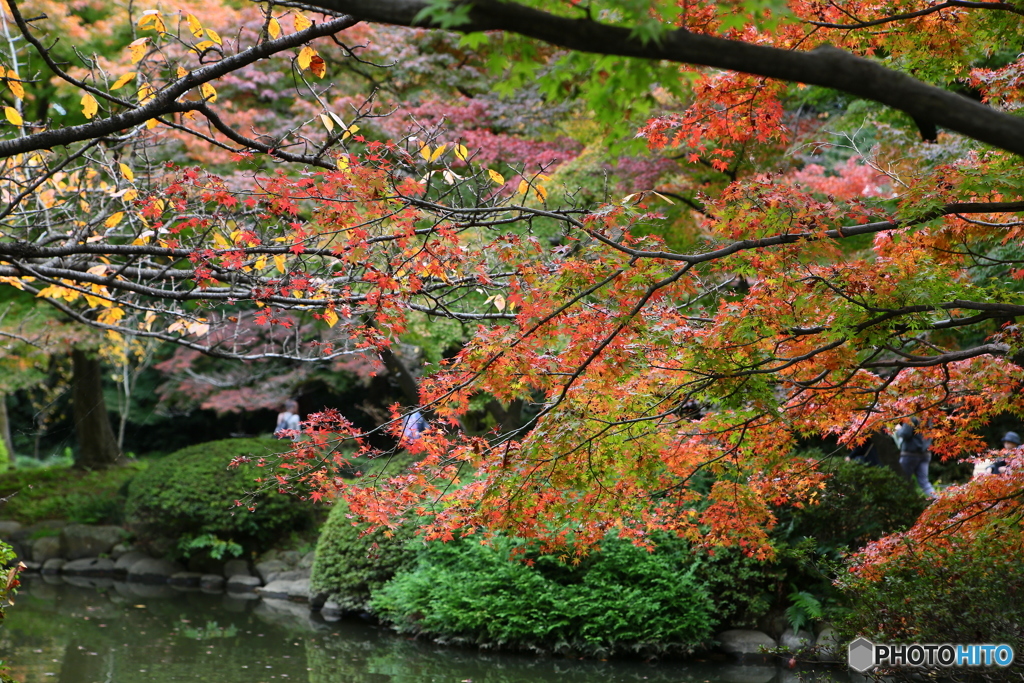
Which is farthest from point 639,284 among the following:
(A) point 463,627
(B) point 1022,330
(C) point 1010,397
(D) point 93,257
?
(A) point 463,627

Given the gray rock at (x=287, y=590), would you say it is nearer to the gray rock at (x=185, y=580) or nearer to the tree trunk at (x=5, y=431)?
the gray rock at (x=185, y=580)

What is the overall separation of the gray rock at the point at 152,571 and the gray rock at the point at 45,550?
1.52m

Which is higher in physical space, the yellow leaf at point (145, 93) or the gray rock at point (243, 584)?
the yellow leaf at point (145, 93)

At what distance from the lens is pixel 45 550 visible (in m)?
12.8

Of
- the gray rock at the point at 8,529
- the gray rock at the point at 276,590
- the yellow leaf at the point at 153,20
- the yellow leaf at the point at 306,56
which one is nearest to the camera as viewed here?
the yellow leaf at the point at 153,20

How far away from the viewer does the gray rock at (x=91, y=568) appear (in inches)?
490

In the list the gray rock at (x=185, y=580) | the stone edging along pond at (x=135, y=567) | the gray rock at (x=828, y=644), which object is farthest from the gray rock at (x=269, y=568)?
the gray rock at (x=828, y=644)

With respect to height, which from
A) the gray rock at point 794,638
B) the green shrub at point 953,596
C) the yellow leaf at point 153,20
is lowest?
the gray rock at point 794,638

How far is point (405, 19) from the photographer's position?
7.01ft

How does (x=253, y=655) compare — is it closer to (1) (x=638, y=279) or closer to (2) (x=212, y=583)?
(2) (x=212, y=583)

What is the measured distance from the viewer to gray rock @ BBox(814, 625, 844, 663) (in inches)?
232

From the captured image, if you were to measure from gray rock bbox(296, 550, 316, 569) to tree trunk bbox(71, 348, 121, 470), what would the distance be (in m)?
5.34

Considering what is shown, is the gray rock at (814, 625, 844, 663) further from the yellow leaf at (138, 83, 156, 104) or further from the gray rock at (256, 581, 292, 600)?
the gray rock at (256, 581, 292, 600)

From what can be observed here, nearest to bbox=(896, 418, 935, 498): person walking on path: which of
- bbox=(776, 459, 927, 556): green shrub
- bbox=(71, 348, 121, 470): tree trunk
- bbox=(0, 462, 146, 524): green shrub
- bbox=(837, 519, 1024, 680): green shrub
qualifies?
bbox=(776, 459, 927, 556): green shrub
